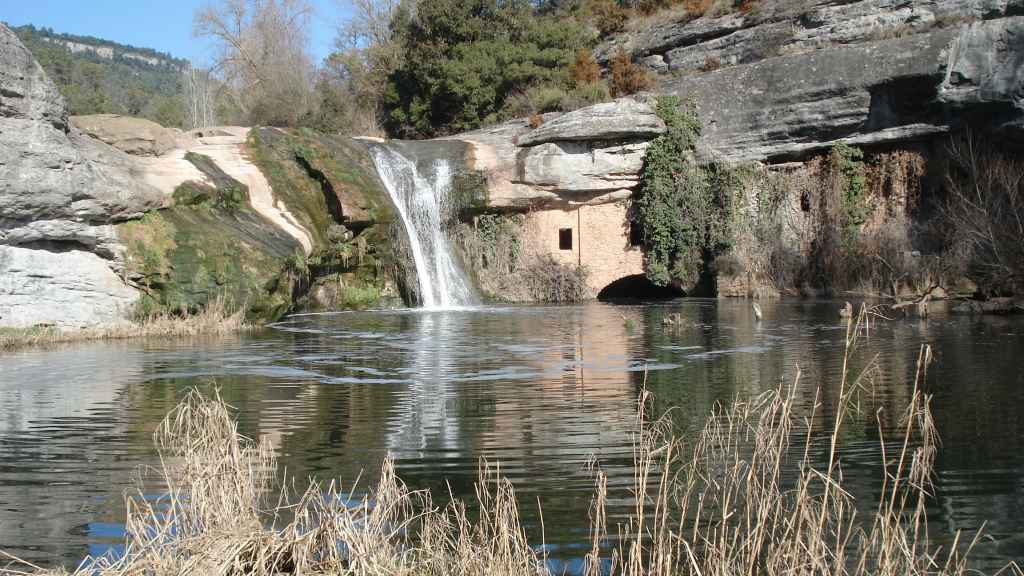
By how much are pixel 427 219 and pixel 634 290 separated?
8.35 m

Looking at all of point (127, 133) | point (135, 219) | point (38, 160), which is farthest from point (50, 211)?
point (127, 133)

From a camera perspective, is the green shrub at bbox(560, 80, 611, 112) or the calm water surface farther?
the green shrub at bbox(560, 80, 611, 112)

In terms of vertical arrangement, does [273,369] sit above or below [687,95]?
below

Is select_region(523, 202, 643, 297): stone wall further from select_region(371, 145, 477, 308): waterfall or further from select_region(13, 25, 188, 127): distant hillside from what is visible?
select_region(13, 25, 188, 127): distant hillside

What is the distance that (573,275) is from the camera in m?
28.7

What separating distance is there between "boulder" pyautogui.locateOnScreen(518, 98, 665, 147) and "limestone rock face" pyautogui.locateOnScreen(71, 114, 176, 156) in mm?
10111

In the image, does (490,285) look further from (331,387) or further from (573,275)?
(331,387)

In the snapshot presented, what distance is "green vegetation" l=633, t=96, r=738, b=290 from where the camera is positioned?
27.8 m

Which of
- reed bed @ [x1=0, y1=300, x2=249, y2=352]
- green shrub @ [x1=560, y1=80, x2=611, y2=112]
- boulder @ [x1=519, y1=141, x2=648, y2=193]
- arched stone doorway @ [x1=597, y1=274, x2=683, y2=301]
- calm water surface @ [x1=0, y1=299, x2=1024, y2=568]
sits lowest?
calm water surface @ [x1=0, y1=299, x2=1024, y2=568]

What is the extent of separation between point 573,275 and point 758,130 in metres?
6.64

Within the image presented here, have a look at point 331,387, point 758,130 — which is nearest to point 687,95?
point 758,130

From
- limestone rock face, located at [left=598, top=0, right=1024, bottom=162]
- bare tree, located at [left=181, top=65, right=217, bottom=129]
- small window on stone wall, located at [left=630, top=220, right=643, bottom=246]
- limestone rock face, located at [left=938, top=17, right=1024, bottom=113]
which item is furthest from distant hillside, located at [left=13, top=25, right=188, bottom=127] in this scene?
limestone rock face, located at [left=938, top=17, right=1024, bottom=113]

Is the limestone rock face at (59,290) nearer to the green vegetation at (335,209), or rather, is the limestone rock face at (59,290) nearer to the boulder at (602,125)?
the green vegetation at (335,209)

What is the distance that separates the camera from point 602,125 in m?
27.0
